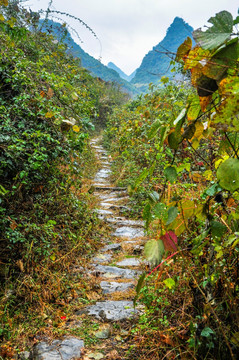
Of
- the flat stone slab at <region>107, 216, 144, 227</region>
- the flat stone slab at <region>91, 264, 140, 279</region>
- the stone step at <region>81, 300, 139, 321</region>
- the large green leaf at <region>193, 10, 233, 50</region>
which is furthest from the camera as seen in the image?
the flat stone slab at <region>107, 216, 144, 227</region>

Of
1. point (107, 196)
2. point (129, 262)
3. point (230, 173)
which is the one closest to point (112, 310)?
point (129, 262)

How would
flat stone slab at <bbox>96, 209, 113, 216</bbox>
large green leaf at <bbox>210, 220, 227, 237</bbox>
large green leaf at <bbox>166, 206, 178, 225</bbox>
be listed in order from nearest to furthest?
large green leaf at <bbox>166, 206, 178, 225</bbox>, large green leaf at <bbox>210, 220, 227, 237</bbox>, flat stone slab at <bbox>96, 209, 113, 216</bbox>

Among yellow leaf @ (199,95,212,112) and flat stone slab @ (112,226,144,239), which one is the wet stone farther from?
yellow leaf @ (199,95,212,112)

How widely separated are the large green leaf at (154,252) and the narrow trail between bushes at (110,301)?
487 mm

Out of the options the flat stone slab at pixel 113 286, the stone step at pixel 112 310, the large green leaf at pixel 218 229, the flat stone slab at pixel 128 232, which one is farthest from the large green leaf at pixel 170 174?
the flat stone slab at pixel 128 232

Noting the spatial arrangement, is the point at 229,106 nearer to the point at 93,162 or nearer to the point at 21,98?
the point at 21,98

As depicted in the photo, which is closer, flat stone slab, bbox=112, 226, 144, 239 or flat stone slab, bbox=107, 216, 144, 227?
flat stone slab, bbox=112, 226, 144, 239

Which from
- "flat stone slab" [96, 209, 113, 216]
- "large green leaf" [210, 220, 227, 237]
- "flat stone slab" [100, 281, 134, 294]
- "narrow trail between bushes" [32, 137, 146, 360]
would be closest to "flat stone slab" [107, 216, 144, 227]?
"narrow trail between bushes" [32, 137, 146, 360]

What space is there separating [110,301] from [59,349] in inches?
26.3

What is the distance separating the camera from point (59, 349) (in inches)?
66.9

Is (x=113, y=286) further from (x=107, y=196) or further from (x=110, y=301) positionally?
(x=107, y=196)

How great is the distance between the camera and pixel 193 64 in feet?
1.82

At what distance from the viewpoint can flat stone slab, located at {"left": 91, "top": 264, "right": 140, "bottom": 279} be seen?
269 centimetres

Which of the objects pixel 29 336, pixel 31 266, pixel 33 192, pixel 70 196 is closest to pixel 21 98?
pixel 33 192
